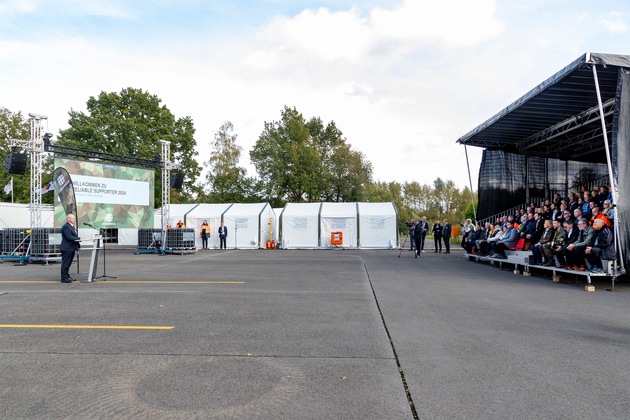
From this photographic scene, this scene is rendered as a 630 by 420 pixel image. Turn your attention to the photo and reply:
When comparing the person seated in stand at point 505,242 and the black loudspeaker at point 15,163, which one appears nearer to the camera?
the person seated in stand at point 505,242

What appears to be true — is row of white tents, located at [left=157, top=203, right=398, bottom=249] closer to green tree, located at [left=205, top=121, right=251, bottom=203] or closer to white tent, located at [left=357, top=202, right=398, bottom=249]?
white tent, located at [left=357, top=202, right=398, bottom=249]

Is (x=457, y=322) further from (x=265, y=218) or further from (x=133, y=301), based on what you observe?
(x=265, y=218)

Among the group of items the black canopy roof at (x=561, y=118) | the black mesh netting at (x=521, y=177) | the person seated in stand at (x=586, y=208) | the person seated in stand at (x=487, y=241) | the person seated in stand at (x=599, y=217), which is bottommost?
the person seated in stand at (x=487, y=241)

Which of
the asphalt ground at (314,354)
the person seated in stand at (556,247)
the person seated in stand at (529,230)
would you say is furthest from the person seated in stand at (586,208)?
the asphalt ground at (314,354)

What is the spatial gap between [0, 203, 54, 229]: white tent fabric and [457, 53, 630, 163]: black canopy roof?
2681 cm

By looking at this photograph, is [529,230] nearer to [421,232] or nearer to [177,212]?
[421,232]

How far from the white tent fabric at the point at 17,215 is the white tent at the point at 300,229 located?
15.7m

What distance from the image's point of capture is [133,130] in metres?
37.1

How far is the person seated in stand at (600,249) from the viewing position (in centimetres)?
962

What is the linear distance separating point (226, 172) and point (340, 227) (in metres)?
23.8

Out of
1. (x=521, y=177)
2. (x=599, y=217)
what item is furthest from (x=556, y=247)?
(x=521, y=177)

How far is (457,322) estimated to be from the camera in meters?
6.05

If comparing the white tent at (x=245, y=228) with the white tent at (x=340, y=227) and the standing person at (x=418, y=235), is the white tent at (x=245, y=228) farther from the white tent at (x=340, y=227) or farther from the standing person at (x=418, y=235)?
the standing person at (x=418, y=235)

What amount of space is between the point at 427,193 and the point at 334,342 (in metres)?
88.4
